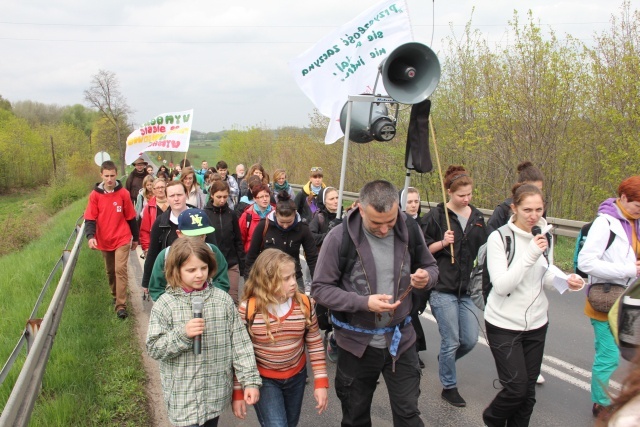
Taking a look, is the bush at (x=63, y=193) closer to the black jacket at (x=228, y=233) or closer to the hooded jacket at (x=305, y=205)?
the hooded jacket at (x=305, y=205)

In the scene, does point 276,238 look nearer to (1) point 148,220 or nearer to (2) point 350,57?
(2) point 350,57

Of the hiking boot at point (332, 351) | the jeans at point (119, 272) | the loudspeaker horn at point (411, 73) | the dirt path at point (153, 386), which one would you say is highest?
the loudspeaker horn at point (411, 73)

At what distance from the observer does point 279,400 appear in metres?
3.19

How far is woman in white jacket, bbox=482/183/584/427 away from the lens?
3420 mm

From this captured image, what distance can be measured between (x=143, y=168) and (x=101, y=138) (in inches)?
1870

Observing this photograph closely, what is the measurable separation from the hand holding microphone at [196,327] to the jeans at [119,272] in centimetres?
413

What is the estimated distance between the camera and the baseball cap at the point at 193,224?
13.6ft

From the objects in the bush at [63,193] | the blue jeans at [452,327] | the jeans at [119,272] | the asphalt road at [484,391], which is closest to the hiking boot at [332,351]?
the asphalt road at [484,391]

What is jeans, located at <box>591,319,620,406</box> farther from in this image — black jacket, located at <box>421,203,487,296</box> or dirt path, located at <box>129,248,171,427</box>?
dirt path, located at <box>129,248,171,427</box>

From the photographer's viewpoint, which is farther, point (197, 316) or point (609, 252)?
point (609, 252)

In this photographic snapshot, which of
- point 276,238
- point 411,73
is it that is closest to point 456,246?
point 411,73

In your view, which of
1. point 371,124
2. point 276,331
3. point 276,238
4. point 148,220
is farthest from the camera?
point 148,220

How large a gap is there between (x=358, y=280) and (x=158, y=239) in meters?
2.60

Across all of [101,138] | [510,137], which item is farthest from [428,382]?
[101,138]
